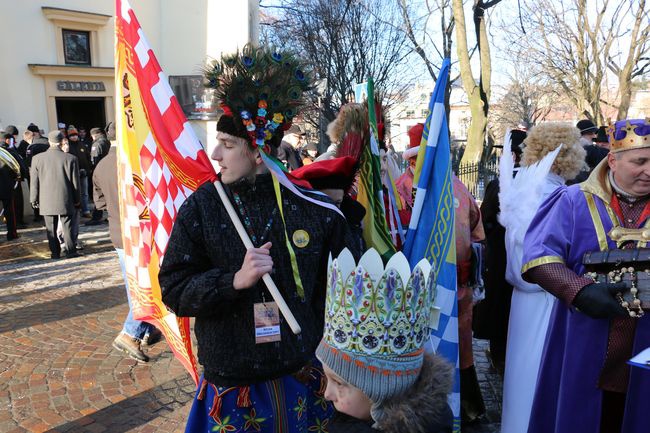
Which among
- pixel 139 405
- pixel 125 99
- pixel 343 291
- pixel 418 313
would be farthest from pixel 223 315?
pixel 139 405

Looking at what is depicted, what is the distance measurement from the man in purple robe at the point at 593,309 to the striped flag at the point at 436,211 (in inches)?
15.6

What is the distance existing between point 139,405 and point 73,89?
13484 mm

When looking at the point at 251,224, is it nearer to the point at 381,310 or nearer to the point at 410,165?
the point at 381,310

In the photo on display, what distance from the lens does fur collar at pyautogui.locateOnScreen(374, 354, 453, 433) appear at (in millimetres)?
1591

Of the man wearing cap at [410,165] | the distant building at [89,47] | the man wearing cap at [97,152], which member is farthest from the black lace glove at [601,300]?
the distant building at [89,47]

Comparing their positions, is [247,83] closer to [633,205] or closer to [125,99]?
[125,99]

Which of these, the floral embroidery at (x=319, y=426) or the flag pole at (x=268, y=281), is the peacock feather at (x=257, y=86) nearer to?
the flag pole at (x=268, y=281)

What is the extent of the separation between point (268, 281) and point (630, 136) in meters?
1.77

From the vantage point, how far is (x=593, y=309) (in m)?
2.42

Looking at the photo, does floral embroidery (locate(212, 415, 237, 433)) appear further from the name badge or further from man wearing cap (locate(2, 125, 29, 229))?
man wearing cap (locate(2, 125, 29, 229))

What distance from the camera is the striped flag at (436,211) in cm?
282

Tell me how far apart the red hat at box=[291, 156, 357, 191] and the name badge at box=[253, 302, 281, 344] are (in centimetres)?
87

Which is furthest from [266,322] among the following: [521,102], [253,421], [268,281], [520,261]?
[521,102]

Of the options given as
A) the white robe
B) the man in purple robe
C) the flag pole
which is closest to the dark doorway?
the white robe
